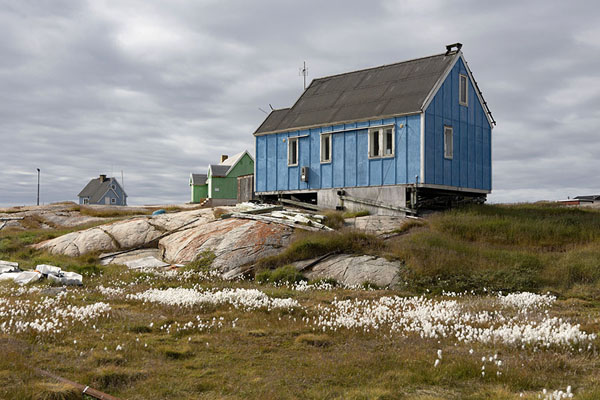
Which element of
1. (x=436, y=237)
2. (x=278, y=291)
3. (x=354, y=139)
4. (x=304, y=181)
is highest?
(x=354, y=139)

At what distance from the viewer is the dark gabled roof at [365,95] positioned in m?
27.1

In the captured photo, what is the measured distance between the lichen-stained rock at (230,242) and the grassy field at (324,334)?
1.13 metres

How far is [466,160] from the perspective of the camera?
1138 inches

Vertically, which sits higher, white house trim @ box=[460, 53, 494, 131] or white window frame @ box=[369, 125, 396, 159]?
white house trim @ box=[460, 53, 494, 131]

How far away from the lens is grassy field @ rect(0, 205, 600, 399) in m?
6.71

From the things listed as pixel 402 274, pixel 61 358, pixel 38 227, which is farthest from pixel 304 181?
pixel 61 358

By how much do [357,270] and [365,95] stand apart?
15.8 m

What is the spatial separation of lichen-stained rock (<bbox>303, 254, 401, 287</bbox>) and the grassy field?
514 millimetres

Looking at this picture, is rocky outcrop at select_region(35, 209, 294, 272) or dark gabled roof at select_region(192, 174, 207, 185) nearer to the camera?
rocky outcrop at select_region(35, 209, 294, 272)

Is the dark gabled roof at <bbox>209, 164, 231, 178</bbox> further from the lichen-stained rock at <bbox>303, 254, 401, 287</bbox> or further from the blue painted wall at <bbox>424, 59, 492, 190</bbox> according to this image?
the lichen-stained rock at <bbox>303, 254, 401, 287</bbox>

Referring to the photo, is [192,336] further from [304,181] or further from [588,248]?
[304,181]

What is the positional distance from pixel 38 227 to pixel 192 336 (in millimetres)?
30152

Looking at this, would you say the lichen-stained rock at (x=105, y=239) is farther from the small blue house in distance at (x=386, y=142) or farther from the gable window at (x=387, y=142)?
the gable window at (x=387, y=142)

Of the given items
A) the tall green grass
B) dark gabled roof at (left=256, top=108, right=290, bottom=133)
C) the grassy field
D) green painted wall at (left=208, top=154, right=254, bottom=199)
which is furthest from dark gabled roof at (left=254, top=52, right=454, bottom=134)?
green painted wall at (left=208, top=154, right=254, bottom=199)
